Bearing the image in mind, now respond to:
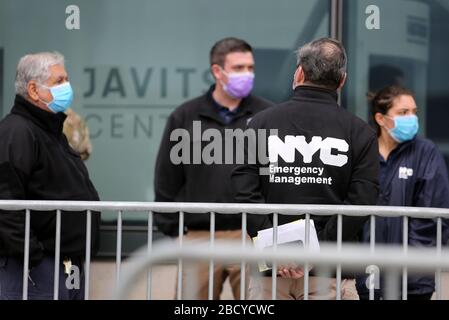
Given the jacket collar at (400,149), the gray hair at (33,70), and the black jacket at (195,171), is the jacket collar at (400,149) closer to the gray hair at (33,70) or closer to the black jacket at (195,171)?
the black jacket at (195,171)

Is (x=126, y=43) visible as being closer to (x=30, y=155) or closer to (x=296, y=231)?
(x=30, y=155)

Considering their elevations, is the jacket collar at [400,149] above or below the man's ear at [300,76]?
below

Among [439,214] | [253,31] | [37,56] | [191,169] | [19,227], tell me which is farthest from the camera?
[253,31]

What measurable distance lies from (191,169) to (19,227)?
1.83 m

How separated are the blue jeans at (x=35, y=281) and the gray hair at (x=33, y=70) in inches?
38.1

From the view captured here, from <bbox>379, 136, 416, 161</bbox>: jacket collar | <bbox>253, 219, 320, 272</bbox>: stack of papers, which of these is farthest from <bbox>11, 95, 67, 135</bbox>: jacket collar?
<bbox>379, 136, 416, 161</bbox>: jacket collar

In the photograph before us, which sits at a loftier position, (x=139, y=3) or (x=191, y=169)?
(x=139, y=3)

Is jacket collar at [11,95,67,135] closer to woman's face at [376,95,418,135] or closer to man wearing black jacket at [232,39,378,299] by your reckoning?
man wearing black jacket at [232,39,378,299]

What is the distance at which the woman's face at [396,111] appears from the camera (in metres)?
7.18

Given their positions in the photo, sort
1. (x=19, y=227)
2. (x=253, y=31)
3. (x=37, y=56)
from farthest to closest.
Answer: (x=253, y=31)
(x=37, y=56)
(x=19, y=227)

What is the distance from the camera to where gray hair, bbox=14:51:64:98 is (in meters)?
6.54

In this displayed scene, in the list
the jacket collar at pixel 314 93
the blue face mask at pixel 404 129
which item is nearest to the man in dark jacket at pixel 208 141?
the blue face mask at pixel 404 129
